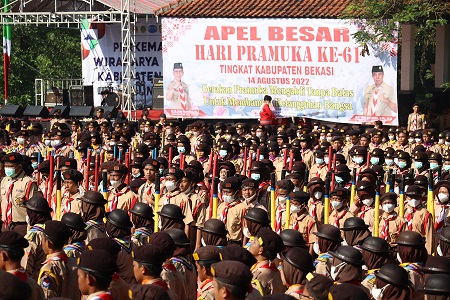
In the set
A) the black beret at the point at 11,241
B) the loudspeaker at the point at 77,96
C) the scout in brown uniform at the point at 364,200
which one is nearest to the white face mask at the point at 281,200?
the scout in brown uniform at the point at 364,200

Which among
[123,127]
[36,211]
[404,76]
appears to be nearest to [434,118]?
[404,76]

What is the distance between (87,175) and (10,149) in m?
4.86

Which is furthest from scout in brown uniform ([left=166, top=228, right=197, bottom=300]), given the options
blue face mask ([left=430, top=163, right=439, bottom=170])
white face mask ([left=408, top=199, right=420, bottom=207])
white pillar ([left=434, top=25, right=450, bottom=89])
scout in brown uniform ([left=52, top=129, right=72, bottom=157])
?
white pillar ([left=434, top=25, right=450, bottom=89])

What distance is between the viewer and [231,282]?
7539 mm

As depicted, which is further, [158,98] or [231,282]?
[158,98]

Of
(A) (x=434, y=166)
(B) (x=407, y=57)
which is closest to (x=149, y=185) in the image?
(A) (x=434, y=166)

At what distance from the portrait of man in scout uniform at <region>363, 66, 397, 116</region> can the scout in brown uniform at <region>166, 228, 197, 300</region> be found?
1770 cm

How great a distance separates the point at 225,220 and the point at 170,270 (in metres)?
4.14

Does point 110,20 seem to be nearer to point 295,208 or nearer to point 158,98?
point 158,98

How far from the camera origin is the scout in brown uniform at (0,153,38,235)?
13.9 meters

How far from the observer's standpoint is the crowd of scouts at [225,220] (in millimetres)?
8367

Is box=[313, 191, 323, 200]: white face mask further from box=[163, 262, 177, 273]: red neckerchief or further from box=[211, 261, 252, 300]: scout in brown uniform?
box=[211, 261, 252, 300]: scout in brown uniform

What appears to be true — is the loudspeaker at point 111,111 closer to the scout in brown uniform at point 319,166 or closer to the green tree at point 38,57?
the scout in brown uniform at point 319,166

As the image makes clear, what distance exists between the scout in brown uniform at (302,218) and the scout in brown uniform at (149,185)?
96.9 inches
